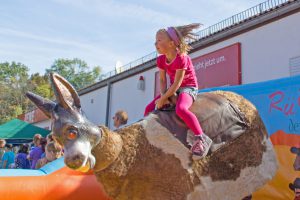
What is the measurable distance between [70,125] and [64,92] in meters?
0.24

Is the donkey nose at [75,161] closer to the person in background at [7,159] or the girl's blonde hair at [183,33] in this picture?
the girl's blonde hair at [183,33]

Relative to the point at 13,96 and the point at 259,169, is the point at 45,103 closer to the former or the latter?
the point at 259,169

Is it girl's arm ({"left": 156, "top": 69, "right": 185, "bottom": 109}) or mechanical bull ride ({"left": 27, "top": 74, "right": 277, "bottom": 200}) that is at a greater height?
girl's arm ({"left": 156, "top": 69, "right": 185, "bottom": 109})

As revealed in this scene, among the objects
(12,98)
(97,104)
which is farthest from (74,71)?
(97,104)

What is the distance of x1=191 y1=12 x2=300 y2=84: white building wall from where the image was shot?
8602mm

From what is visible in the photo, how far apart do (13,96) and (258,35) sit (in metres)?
48.4

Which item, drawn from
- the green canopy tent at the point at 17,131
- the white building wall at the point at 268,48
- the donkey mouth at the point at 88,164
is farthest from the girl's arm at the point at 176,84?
the green canopy tent at the point at 17,131

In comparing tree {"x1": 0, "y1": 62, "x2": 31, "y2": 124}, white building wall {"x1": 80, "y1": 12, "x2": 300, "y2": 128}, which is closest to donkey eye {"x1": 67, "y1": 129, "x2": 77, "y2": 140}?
white building wall {"x1": 80, "y1": 12, "x2": 300, "y2": 128}

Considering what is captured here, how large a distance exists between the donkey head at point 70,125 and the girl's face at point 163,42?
1.00 metres

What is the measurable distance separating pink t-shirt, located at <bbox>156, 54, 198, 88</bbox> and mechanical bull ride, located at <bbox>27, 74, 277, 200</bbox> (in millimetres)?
192

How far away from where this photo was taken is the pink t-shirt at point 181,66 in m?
3.39

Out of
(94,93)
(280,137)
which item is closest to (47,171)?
(280,137)

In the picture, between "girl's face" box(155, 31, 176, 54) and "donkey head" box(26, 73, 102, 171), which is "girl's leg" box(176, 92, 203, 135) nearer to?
"girl's face" box(155, 31, 176, 54)

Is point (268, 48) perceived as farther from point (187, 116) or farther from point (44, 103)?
point (44, 103)
